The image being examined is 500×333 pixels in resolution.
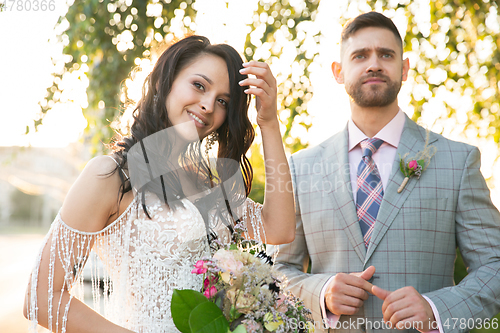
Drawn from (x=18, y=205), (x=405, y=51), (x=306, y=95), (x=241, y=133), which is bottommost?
(x=18, y=205)

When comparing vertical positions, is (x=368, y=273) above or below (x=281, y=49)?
below

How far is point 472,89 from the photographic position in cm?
388

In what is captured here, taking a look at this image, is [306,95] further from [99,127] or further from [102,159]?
[102,159]

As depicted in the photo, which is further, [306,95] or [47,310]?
[306,95]

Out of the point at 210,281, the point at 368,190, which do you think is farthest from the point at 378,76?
the point at 210,281

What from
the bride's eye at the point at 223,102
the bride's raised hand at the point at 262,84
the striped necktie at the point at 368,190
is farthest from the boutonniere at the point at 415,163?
the bride's eye at the point at 223,102

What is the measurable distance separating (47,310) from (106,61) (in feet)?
7.82

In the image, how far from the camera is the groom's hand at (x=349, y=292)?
1904mm

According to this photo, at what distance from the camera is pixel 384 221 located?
204cm

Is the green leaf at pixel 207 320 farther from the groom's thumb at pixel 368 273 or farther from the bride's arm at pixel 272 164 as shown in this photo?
the groom's thumb at pixel 368 273

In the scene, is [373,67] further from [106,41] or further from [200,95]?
[106,41]

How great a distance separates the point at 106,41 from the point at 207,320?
8.89ft

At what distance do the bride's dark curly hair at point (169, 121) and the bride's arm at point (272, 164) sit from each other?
149mm

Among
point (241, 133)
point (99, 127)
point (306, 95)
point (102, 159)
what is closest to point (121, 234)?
point (102, 159)
